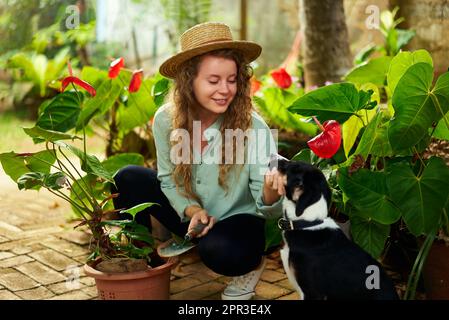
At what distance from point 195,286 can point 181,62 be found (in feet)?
3.04

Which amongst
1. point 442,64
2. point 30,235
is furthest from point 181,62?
point 442,64

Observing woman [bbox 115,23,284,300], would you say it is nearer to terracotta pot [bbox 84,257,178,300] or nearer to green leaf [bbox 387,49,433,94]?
terracotta pot [bbox 84,257,178,300]

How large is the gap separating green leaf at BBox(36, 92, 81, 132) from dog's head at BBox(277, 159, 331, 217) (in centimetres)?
122

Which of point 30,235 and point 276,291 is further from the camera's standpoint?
point 30,235

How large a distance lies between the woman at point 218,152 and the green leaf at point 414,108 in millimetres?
505

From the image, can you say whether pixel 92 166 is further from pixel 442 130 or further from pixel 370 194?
pixel 442 130

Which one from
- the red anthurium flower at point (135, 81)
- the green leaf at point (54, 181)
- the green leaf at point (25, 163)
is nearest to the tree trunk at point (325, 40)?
the red anthurium flower at point (135, 81)

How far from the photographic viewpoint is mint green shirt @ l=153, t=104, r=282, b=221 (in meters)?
2.43

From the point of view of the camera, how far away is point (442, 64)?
374cm

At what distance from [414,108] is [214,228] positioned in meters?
0.82

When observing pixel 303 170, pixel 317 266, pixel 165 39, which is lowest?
pixel 317 266

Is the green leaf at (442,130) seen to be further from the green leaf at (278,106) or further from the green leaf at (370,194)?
the green leaf at (278,106)

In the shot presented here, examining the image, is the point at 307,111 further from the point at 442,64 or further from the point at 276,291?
the point at 442,64

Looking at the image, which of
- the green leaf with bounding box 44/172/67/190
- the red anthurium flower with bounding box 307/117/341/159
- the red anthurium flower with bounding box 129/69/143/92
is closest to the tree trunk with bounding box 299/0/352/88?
the red anthurium flower with bounding box 129/69/143/92
